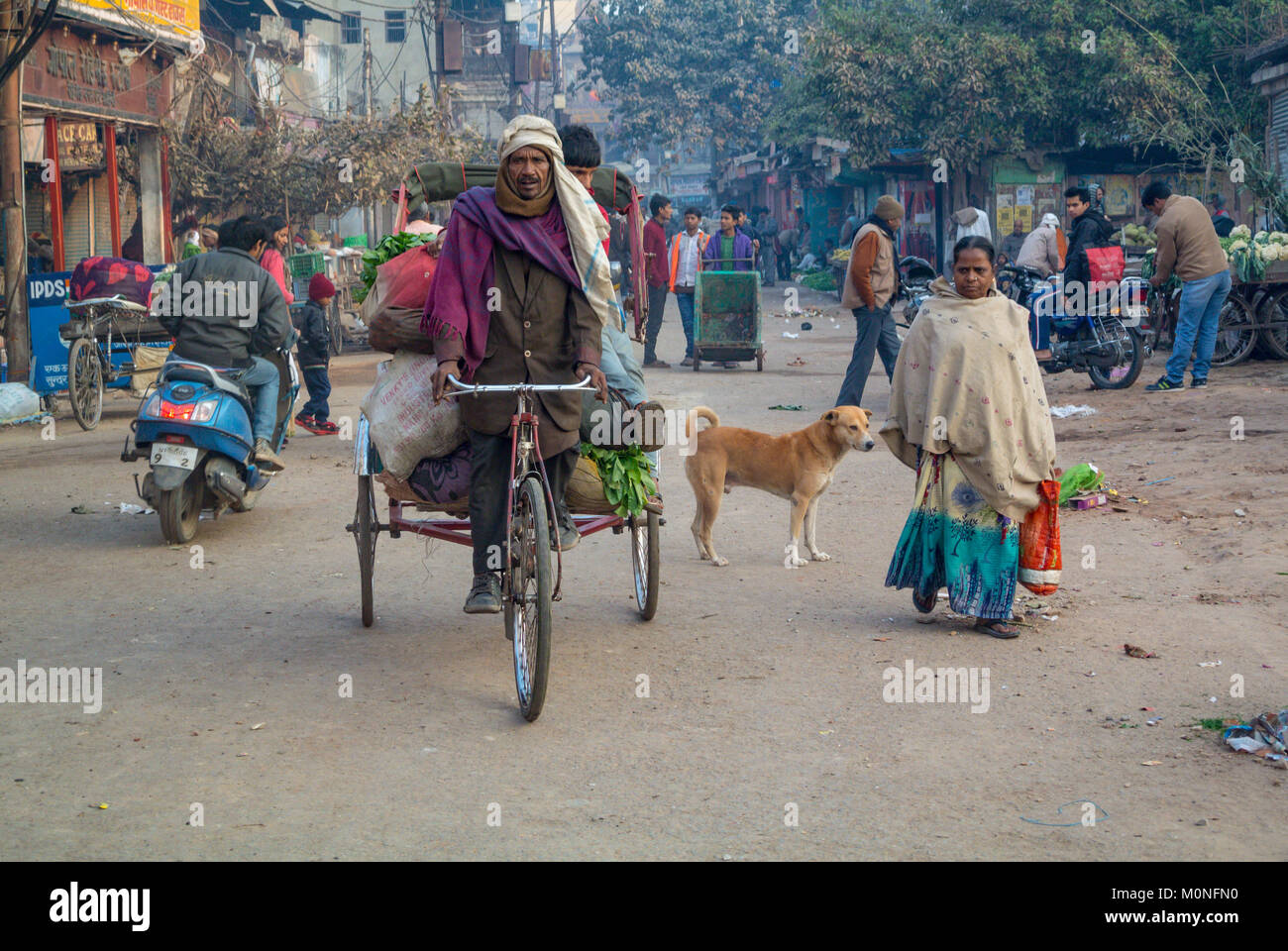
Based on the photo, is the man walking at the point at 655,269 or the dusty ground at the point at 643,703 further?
the man walking at the point at 655,269

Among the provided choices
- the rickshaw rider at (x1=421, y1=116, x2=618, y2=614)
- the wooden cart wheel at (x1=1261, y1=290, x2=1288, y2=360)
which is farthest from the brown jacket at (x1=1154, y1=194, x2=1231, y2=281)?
the rickshaw rider at (x1=421, y1=116, x2=618, y2=614)

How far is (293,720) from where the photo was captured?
4.82m

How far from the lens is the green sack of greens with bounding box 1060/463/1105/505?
8.55 metres

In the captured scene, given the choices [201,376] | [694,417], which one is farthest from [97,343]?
[694,417]

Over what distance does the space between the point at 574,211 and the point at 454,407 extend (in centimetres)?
88

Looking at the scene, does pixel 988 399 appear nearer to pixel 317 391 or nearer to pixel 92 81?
pixel 317 391

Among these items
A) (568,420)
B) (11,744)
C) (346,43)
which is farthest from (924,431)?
(346,43)

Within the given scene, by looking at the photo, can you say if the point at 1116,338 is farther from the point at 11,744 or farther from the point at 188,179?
the point at 188,179

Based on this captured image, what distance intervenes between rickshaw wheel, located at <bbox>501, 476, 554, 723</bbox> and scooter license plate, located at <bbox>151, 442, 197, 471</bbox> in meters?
3.39

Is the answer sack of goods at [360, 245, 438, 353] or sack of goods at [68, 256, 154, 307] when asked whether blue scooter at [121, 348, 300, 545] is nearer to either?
sack of goods at [360, 245, 438, 353]

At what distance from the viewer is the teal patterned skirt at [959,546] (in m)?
5.80

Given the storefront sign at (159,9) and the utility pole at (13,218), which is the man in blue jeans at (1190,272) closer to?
the utility pole at (13,218)

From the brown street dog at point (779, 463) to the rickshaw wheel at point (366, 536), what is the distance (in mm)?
2047

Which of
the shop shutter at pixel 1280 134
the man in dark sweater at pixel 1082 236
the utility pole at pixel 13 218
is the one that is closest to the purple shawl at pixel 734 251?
the man in dark sweater at pixel 1082 236
